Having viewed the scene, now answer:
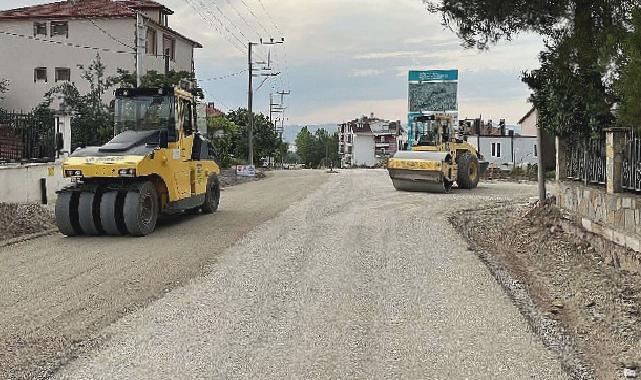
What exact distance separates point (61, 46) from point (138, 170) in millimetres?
35659

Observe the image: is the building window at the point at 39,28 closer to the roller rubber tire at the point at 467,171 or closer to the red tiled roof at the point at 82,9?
the red tiled roof at the point at 82,9

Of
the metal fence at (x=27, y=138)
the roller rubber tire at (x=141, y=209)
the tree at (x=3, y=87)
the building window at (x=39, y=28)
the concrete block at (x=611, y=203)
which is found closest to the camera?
the concrete block at (x=611, y=203)

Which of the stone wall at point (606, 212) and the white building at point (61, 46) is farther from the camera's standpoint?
the white building at point (61, 46)

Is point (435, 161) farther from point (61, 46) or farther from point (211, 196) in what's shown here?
point (61, 46)

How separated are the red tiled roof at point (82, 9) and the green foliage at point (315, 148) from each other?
→ 87308mm

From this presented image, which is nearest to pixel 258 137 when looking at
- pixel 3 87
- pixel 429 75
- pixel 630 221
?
pixel 429 75

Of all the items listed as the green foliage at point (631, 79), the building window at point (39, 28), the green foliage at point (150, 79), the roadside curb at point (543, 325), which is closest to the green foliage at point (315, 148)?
the building window at point (39, 28)

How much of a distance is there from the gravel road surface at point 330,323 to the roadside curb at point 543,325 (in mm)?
106

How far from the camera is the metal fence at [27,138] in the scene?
58.8 ft

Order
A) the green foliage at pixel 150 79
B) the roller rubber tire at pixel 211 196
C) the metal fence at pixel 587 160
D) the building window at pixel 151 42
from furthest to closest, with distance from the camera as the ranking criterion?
the building window at pixel 151 42
the green foliage at pixel 150 79
the roller rubber tire at pixel 211 196
the metal fence at pixel 587 160

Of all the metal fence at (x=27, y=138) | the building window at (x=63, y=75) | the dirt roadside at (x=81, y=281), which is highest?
the building window at (x=63, y=75)

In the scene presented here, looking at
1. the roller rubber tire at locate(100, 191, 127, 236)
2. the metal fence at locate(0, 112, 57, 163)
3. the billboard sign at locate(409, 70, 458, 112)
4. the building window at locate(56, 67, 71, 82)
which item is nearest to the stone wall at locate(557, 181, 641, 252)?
the roller rubber tire at locate(100, 191, 127, 236)

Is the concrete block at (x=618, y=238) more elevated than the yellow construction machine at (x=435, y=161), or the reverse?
the yellow construction machine at (x=435, y=161)

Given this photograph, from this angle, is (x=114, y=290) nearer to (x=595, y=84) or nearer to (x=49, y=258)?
(x=49, y=258)
